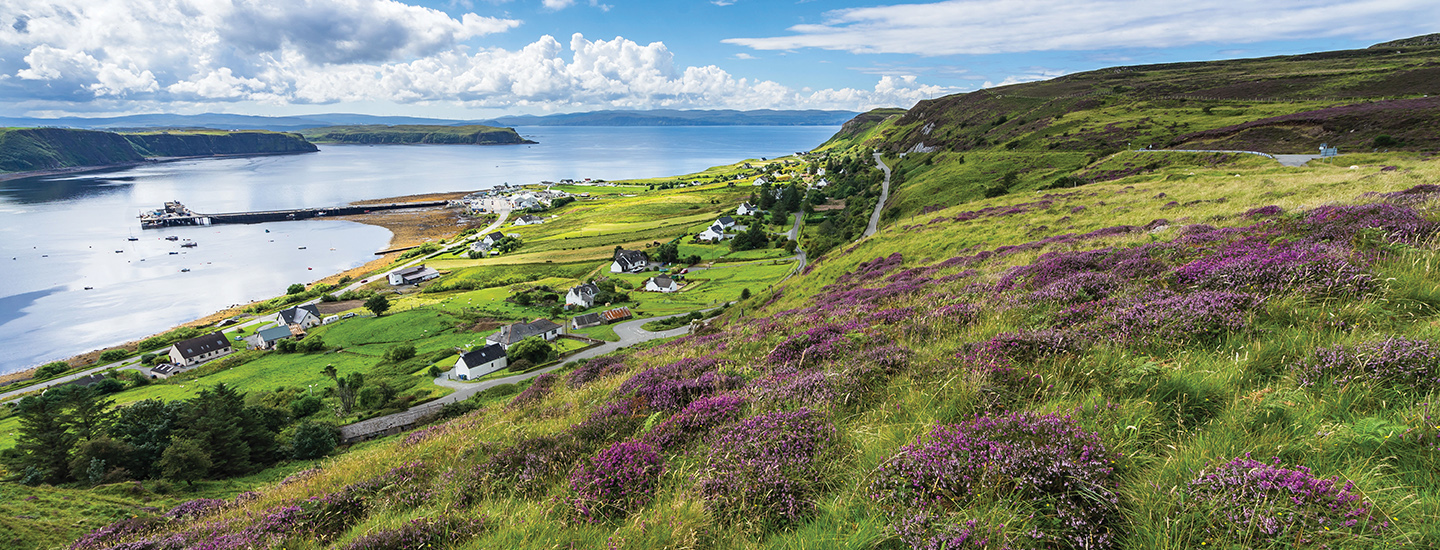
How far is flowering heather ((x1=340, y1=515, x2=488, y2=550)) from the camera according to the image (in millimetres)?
4793

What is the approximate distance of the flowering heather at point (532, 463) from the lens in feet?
19.5

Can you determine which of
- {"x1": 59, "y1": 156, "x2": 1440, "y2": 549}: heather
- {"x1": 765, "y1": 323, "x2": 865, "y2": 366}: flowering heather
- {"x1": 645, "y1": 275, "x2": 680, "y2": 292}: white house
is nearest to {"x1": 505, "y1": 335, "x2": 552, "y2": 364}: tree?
{"x1": 645, "y1": 275, "x2": 680, "y2": 292}: white house

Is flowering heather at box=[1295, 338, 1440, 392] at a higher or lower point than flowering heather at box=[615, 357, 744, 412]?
higher

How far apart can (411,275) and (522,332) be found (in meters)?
44.3

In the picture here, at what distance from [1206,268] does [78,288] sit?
141379 mm

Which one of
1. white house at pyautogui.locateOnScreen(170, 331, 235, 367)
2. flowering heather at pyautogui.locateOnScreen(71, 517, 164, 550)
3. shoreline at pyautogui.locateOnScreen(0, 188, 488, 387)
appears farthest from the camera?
shoreline at pyautogui.locateOnScreen(0, 188, 488, 387)

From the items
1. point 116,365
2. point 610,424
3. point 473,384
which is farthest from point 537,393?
point 116,365

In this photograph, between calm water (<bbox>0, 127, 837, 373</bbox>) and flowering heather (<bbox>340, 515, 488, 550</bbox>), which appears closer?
flowering heather (<bbox>340, 515, 488, 550</bbox>)

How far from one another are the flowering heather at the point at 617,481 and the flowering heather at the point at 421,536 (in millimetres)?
997

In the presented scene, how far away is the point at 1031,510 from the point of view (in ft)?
11.2

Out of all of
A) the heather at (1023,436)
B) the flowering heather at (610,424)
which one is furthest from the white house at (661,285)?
the flowering heather at (610,424)

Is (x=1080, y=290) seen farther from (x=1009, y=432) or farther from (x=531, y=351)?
(x=531, y=351)

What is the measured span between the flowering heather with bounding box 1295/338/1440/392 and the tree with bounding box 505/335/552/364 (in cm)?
5865

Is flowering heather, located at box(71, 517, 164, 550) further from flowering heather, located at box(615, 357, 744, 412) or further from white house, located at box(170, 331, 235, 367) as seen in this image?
white house, located at box(170, 331, 235, 367)
